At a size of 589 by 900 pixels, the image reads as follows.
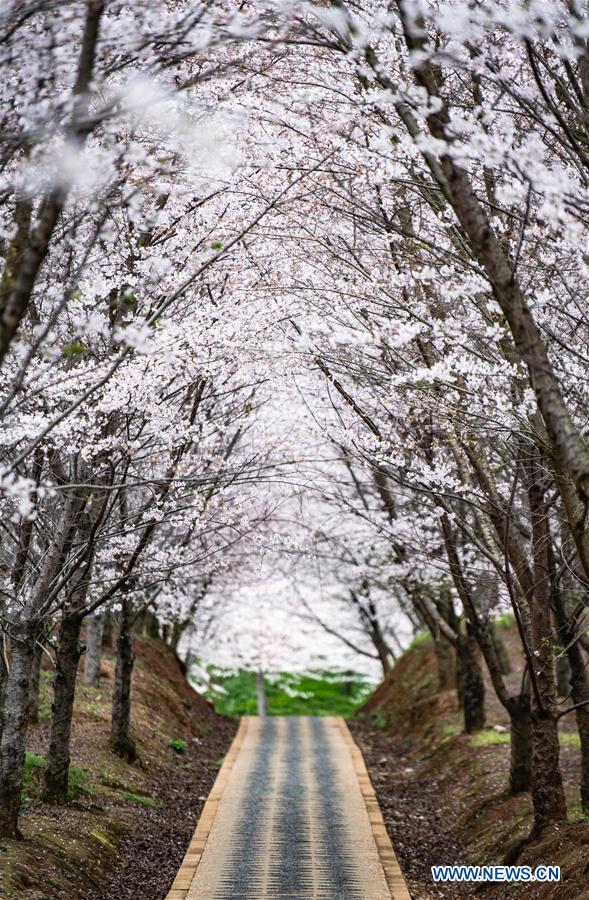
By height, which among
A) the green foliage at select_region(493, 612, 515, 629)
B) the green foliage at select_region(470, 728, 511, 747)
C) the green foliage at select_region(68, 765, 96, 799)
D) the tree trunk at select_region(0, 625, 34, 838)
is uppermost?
the green foliage at select_region(493, 612, 515, 629)

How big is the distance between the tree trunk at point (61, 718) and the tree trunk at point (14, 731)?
1534mm

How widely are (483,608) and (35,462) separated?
7.24 meters

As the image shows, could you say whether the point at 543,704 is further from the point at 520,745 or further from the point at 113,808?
the point at 113,808

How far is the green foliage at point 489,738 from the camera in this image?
41.7 ft

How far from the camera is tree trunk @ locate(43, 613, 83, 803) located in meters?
8.90

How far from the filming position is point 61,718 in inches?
351

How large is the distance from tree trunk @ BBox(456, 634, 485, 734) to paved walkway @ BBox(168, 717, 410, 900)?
6.53 feet

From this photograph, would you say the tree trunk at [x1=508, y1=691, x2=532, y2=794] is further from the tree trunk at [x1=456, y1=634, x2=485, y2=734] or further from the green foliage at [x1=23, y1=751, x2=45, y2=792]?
the green foliage at [x1=23, y1=751, x2=45, y2=792]

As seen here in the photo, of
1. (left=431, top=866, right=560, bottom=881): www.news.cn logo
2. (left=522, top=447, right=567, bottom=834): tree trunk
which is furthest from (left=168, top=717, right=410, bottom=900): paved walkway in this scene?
(left=522, top=447, right=567, bottom=834): tree trunk

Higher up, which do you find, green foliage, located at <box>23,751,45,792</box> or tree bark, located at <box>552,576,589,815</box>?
tree bark, located at <box>552,576,589,815</box>

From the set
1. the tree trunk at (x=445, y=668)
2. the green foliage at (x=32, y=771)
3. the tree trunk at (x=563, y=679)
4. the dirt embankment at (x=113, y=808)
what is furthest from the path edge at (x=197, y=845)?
the tree trunk at (x=563, y=679)

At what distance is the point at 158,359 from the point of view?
6840 mm

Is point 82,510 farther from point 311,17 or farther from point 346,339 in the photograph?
point 311,17

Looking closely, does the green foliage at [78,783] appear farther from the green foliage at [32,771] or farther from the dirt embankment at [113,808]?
the green foliage at [32,771]
